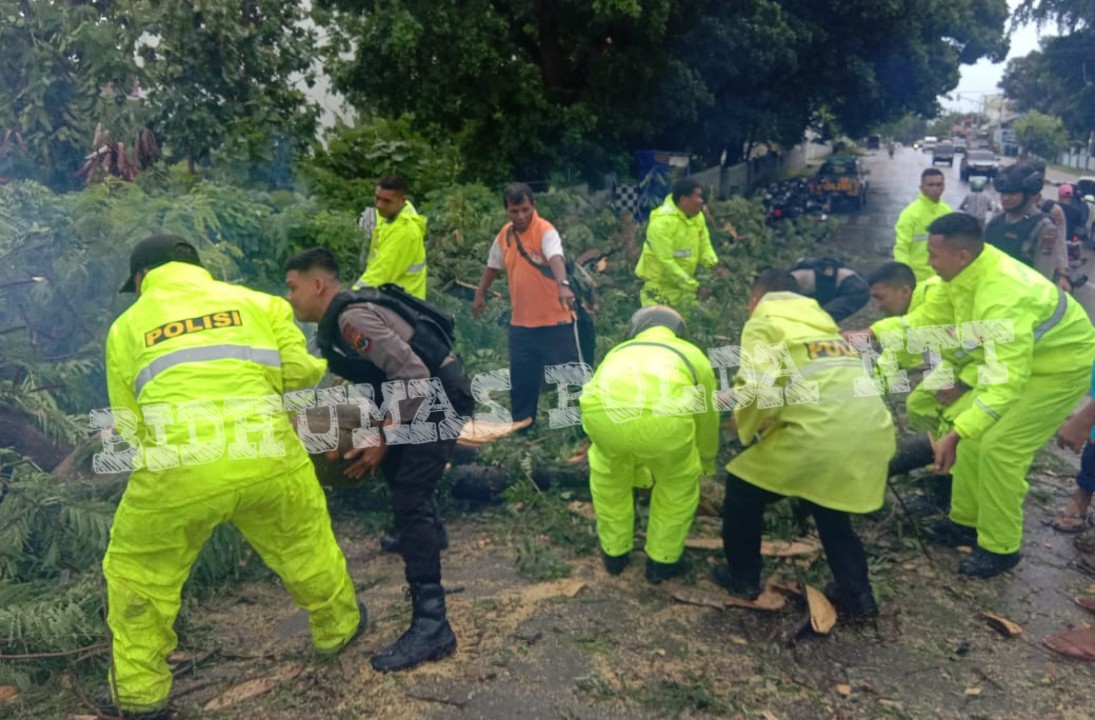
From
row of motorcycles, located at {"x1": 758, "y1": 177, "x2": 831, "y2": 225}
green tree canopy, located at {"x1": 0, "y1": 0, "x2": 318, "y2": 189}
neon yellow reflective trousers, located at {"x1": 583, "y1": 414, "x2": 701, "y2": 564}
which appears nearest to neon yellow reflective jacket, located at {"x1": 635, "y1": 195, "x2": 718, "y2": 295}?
neon yellow reflective trousers, located at {"x1": 583, "y1": 414, "x2": 701, "y2": 564}

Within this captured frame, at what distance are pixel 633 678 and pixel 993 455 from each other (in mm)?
2078

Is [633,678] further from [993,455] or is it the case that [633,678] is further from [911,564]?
[993,455]

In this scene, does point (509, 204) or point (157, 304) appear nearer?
point (157, 304)

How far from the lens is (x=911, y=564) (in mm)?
4301

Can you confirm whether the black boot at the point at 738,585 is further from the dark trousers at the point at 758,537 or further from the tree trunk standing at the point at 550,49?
the tree trunk standing at the point at 550,49

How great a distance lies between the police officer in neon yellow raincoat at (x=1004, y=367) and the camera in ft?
12.5

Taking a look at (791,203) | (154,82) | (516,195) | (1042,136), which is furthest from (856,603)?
(1042,136)

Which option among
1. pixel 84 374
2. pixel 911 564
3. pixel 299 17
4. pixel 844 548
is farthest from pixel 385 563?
pixel 299 17

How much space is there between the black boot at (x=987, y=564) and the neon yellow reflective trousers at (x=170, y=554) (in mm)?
3023

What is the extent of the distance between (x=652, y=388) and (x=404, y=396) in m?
1.04

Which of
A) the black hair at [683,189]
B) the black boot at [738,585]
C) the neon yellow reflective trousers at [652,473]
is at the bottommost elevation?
the black boot at [738,585]

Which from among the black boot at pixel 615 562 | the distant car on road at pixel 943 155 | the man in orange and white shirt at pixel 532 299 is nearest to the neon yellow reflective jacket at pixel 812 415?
the black boot at pixel 615 562

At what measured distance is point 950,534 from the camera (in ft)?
14.8

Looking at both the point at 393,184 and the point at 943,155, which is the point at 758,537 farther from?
the point at 943,155
